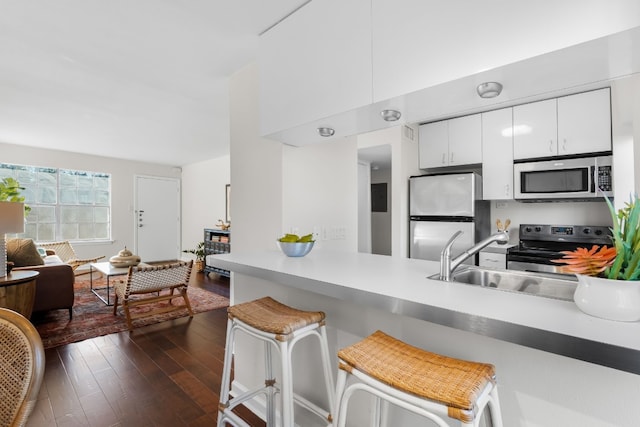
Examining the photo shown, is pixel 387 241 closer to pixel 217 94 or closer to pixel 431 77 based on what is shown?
pixel 217 94

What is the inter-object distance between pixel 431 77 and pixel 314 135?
2.62 feet

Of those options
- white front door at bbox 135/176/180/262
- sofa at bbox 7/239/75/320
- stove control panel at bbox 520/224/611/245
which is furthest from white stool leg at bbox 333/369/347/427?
white front door at bbox 135/176/180/262

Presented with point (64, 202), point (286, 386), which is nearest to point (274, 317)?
point (286, 386)

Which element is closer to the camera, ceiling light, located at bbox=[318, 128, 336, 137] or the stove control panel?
ceiling light, located at bbox=[318, 128, 336, 137]

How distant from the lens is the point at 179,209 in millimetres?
7422

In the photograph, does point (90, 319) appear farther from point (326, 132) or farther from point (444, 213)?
point (444, 213)

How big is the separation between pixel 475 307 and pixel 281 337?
689 mm

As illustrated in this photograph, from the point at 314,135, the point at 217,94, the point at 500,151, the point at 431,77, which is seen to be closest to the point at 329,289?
the point at 431,77

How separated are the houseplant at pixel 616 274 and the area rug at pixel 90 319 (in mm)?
3651

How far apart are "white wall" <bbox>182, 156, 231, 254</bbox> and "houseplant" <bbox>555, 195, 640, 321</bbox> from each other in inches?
235

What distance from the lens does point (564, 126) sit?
9.67 feet

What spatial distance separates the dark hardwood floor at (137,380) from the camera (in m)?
1.81

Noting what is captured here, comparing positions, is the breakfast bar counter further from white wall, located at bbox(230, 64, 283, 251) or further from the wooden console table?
the wooden console table

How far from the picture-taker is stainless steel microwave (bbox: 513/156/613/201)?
2.72 metres
